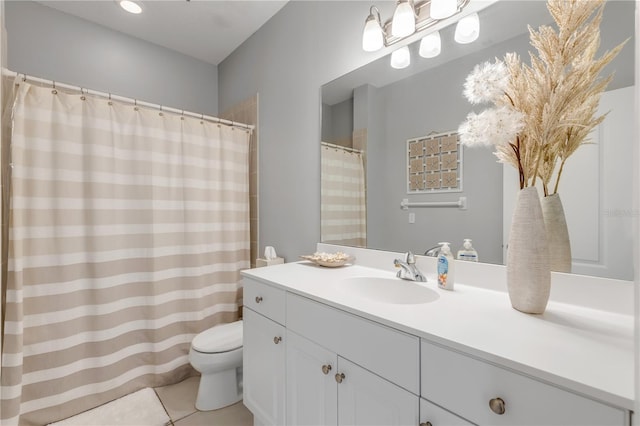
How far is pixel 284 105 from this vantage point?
198cm

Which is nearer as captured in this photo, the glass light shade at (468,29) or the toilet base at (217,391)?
the glass light shade at (468,29)

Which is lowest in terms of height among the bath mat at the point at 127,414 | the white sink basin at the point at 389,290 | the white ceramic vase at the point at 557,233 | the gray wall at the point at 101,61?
the bath mat at the point at 127,414

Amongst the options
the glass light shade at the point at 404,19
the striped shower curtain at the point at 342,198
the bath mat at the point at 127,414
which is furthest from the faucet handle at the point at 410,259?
the bath mat at the point at 127,414

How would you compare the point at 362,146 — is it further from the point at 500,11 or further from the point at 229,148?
the point at 229,148

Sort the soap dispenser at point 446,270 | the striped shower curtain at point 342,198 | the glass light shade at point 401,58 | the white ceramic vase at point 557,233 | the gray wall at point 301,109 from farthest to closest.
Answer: the striped shower curtain at point 342,198
the gray wall at point 301,109
the glass light shade at point 401,58
the soap dispenser at point 446,270
the white ceramic vase at point 557,233

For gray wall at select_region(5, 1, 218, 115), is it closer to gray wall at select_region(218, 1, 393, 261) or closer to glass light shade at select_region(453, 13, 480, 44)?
gray wall at select_region(218, 1, 393, 261)

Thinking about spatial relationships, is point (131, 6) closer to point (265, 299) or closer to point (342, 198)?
point (342, 198)

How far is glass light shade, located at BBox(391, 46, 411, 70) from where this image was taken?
132cm

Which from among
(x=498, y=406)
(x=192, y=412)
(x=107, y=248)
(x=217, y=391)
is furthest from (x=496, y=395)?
(x=107, y=248)

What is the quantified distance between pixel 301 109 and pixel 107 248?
1.46 meters

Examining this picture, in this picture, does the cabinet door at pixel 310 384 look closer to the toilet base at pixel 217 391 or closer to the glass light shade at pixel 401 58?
the toilet base at pixel 217 391

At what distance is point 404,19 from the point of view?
1.24 meters

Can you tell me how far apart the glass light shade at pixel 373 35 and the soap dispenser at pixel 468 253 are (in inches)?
39.5

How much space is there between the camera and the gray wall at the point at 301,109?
4.66 feet
